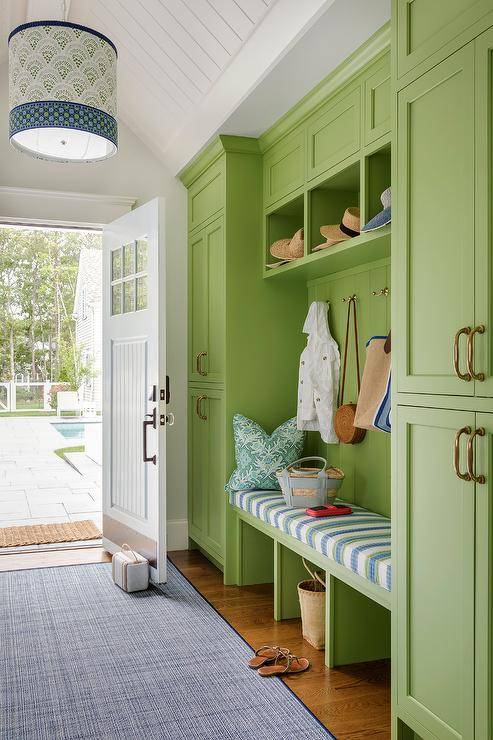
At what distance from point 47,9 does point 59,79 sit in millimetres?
1662

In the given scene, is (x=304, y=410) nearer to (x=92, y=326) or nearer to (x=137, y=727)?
(x=137, y=727)

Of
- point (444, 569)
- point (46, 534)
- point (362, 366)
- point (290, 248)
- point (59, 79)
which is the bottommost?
point (46, 534)

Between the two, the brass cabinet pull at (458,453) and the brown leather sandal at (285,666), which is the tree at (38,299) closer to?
the brown leather sandal at (285,666)

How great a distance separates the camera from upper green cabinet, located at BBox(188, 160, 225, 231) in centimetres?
393

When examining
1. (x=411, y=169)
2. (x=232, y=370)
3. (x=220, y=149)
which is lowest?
(x=232, y=370)

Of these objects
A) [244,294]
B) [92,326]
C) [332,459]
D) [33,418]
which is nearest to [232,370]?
[244,294]

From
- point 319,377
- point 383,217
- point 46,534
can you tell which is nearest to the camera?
point 383,217

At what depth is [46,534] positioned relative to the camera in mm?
4906

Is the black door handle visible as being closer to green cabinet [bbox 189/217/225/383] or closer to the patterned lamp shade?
green cabinet [bbox 189/217/225/383]

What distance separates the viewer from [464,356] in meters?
1.75

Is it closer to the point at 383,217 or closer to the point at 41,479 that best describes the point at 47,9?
the point at 383,217

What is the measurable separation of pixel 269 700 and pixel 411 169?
1866mm

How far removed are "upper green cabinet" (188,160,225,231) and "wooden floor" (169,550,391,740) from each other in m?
2.17

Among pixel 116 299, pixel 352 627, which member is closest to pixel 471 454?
pixel 352 627
